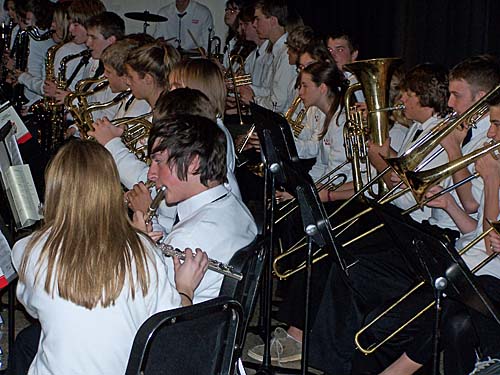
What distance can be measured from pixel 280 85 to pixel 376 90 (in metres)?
2.03

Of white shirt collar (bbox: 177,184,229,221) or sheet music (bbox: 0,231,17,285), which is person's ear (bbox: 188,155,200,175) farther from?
sheet music (bbox: 0,231,17,285)

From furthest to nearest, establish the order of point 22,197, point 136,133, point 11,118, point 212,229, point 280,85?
point 280,85, point 136,133, point 11,118, point 22,197, point 212,229

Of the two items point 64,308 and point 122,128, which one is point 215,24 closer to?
point 122,128

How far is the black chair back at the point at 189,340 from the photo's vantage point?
6.43 ft

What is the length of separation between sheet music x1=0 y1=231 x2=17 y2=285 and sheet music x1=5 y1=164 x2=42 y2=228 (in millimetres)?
215

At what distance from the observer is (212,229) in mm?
2748

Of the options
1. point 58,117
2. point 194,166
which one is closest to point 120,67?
point 58,117

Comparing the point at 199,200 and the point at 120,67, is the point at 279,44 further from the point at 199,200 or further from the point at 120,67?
the point at 199,200

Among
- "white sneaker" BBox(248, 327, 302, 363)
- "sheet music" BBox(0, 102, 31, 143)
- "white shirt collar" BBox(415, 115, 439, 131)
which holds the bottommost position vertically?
"white sneaker" BBox(248, 327, 302, 363)

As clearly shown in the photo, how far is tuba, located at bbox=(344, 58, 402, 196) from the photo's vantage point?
158 inches

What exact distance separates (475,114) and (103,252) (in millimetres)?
1703

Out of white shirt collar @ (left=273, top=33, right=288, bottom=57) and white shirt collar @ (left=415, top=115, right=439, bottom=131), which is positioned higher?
white shirt collar @ (left=273, top=33, right=288, bottom=57)

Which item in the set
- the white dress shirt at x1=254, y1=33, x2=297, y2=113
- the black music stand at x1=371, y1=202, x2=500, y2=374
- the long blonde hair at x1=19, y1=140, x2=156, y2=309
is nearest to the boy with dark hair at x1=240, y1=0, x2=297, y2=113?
the white dress shirt at x1=254, y1=33, x2=297, y2=113

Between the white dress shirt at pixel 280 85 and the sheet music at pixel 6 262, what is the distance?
3.23 metres
